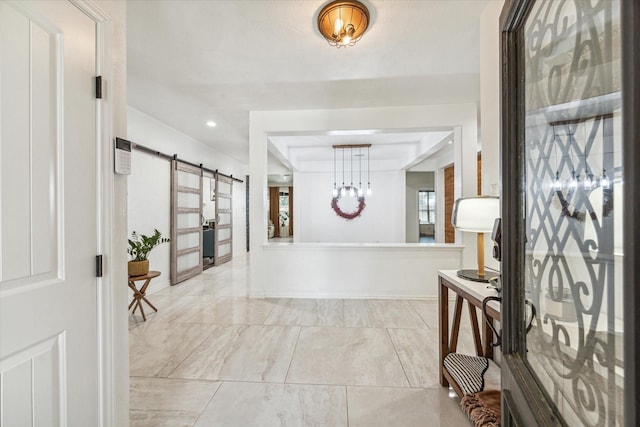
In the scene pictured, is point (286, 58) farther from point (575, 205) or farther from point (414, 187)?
point (414, 187)

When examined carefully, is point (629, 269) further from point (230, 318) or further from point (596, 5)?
point (230, 318)

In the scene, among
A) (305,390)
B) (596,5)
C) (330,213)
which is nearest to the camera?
(596,5)

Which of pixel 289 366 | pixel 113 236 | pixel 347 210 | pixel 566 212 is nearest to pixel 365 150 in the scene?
pixel 347 210

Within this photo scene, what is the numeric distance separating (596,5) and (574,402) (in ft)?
2.30

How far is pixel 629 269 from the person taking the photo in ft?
1.15

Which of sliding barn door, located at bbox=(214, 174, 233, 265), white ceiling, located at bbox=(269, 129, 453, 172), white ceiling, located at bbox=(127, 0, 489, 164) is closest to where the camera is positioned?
white ceiling, located at bbox=(127, 0, 489, 164)

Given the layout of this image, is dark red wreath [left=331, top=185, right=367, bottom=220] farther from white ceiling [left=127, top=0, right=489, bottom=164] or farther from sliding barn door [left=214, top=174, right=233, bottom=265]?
white ceiling [left=127, top=0, right=489, bottom=164]

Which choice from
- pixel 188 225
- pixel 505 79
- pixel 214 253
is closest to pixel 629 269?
pixel 505 79

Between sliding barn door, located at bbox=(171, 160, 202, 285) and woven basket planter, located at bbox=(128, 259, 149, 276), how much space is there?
1.66 metres

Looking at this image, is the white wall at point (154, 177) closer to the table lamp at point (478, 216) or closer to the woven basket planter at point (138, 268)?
the woven basket planter at point (138, 268)

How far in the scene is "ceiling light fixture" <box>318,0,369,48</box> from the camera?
6.17 feet

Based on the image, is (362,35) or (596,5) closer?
(596,5)

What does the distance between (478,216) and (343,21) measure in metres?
1.55

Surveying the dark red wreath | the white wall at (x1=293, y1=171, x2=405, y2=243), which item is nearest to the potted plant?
the white wall at (x1=293, y1=171, x2=405, y2=243)
